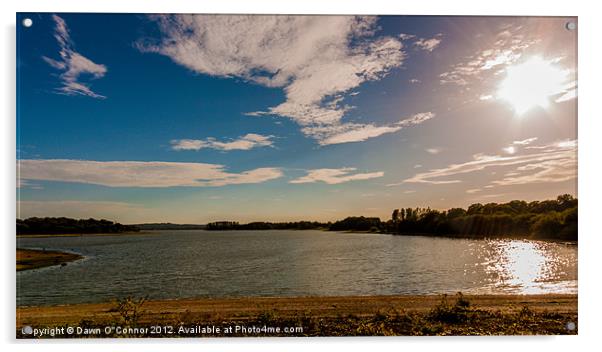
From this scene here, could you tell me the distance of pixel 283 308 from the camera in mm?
4422

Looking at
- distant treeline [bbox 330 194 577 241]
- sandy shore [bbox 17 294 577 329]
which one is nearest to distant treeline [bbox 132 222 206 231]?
sandy shore [bbox 17 294 577 329]

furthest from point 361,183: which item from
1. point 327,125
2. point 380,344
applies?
Answer: point 380,344

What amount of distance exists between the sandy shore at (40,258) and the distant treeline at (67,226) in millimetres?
263

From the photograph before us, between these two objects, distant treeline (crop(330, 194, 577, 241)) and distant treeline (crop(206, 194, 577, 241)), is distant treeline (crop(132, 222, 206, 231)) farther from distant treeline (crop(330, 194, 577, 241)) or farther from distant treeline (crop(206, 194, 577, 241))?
distant treeline (crop(330, 194, 577, 241))

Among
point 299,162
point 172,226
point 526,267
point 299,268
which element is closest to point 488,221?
point 526,267

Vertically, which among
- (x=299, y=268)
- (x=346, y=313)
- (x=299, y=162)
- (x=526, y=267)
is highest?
(x=299, y=162)

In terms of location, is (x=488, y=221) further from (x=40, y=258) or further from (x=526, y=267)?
(x=40, y=258)

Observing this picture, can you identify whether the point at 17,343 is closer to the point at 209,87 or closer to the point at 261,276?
the point at 261,276

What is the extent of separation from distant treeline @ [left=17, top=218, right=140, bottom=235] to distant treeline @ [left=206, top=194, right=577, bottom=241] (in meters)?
1.21

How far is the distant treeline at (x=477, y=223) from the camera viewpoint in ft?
14.7

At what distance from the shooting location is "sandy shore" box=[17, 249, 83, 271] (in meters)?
4.23

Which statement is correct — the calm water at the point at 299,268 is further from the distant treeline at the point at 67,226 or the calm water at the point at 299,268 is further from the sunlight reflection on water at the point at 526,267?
the distant treeline at the point at 67,226

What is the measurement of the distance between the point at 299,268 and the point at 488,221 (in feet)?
9.35

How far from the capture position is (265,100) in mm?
4715
